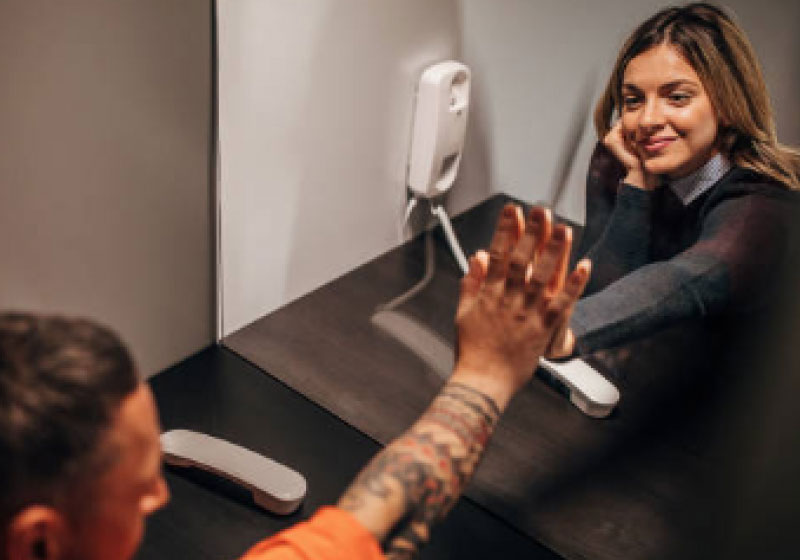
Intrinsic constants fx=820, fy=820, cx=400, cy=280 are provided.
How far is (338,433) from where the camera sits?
1243 millimetres

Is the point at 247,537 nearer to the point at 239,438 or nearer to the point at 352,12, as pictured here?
the point at 239,438

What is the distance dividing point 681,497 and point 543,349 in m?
0.51

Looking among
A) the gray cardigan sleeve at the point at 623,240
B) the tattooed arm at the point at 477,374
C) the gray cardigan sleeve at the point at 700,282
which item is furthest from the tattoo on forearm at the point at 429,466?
the gray cardigan sleeve at the point at 623,240

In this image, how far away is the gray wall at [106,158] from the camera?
3.11 ft

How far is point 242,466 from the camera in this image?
1.10m

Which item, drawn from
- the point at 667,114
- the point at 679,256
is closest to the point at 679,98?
the point at 667,114

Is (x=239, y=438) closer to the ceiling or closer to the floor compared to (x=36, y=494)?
closer to the floor

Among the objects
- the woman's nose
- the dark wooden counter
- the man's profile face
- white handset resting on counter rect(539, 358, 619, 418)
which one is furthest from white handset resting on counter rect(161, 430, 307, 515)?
the woman's nose

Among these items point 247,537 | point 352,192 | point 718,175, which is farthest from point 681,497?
point 352,192

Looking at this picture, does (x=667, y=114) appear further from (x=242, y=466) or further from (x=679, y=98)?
(x=242, y=466)

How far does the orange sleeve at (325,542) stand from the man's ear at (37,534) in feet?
0.55

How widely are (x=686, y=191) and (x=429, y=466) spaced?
1.43 feet

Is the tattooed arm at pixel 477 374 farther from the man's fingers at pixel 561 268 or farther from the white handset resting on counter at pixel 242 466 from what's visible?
the white handset resting on counter at pixel 242 466

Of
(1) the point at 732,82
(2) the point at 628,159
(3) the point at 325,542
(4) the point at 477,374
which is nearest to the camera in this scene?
(3) the point at 325,542
